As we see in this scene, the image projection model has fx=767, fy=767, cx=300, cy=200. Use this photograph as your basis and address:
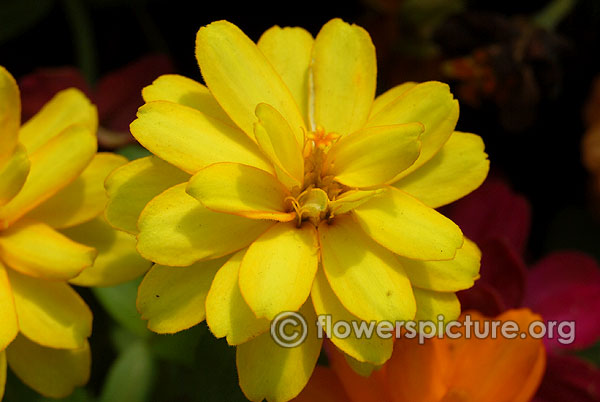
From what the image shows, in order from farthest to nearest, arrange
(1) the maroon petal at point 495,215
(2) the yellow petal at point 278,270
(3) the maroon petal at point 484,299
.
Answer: (1) the maroon petal at point 495,215 → (3) the maroon petal at point 484,299 → (2) the yellow petal at point 278,270

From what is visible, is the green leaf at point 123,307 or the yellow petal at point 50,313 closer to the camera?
the yellow petal at point 50,313

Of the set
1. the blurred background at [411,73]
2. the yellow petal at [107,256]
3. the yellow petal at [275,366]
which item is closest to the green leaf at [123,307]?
the blurred background at [411,73]

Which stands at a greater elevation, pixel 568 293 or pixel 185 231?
pixel 185 231

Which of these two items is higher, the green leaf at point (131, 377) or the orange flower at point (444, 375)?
the orange flower at point (444, 375)

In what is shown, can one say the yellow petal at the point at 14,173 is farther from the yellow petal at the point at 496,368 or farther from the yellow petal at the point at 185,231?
the yellow petal at the point at 496,368

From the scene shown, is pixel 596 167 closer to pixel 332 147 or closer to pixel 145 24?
pixel 332 147

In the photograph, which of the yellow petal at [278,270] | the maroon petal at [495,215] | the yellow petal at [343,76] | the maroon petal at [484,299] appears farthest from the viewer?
the maroon petal at [495,215]

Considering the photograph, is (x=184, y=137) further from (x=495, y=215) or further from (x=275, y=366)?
(x=495, y=215)

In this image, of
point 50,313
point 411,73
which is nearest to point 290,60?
point 50,313
